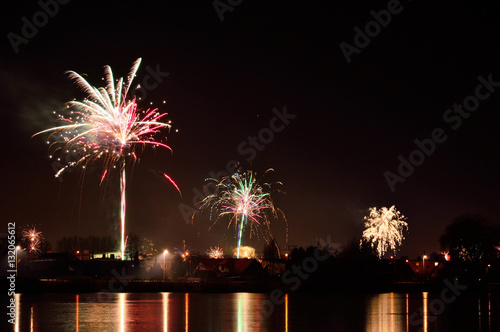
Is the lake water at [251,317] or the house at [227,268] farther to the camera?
the house at [227,268]

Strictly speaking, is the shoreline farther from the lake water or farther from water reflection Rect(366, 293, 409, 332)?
water reflection Rect(366, 293, 409, 332)

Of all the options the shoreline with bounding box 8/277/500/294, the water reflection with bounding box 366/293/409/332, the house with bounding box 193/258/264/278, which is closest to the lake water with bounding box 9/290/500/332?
the water reflection with bounding box 366/293/409/332

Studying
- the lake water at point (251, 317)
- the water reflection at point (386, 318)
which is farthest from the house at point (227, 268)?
the lake water at point (251, 317)

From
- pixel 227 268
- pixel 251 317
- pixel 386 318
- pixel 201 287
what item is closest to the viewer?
pixel 251 317

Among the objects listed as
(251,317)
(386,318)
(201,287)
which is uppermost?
(251,317)

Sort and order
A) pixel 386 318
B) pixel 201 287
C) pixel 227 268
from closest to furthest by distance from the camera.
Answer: pixel 386 318, pixel 201 287, pixel 227 268

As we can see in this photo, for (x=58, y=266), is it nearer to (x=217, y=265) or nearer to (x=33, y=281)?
(x=217, y=265)

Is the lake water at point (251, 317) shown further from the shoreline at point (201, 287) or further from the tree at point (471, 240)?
the tree at point (471, 240)

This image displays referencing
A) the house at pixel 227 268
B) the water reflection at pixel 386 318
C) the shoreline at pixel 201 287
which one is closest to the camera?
the water reflection at pixel 386 318

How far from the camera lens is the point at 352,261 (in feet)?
257

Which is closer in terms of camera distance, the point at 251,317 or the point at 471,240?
the point at 251,317

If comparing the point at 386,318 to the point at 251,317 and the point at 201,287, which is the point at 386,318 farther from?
the point at 201,287

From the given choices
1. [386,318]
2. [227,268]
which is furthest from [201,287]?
[227,268]

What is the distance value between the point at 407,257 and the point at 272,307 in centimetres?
8661
